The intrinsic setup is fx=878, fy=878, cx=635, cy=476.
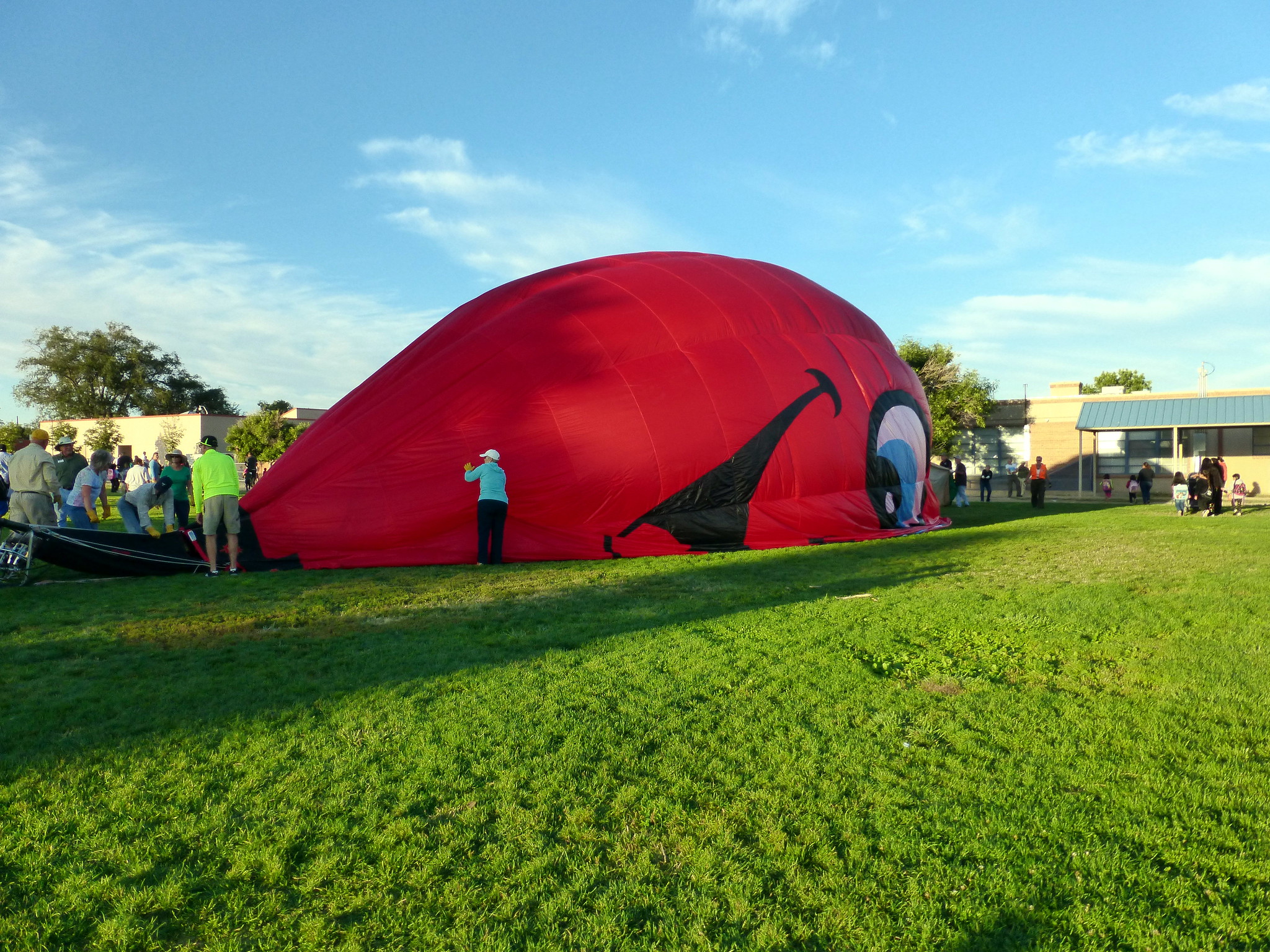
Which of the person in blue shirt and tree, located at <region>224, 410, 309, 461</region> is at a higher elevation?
tree, located at <region>224, 410, 309, 461</region>

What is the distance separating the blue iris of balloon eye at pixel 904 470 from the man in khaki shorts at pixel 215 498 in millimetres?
9468

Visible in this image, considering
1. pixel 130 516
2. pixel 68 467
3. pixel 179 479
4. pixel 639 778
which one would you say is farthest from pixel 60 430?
pixel 639 778

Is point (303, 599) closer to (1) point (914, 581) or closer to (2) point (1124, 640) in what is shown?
(1) point (914, 581)

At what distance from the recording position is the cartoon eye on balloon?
Result: 1388cm

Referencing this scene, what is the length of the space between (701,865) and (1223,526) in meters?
16.4

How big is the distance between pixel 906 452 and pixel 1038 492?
10904 mm

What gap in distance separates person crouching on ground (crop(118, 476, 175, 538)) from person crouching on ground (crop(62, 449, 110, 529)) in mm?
393

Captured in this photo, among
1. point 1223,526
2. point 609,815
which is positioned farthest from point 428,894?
point 1223,526

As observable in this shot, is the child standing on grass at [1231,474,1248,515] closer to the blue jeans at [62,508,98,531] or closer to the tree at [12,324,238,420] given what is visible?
the blue jeans at [62,508,98,531]

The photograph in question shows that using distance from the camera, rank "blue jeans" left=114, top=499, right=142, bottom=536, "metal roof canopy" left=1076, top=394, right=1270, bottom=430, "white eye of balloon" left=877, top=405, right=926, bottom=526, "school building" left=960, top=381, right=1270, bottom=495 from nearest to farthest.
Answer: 1. "blue jeans" left=114, top=499, right=142, bottom=536
2. "white eye of balloon" left=877, top=405, right=926, bottom=526
3. "metal roof canopy" left=1076, top=394, right=1270, bottom=430
4. "school building" left=960, top=381, right=1270, bottom=495

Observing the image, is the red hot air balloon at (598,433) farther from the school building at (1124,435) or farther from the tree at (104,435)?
the tree at (104,435)

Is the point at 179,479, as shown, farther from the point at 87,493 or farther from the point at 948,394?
the point at 948,394

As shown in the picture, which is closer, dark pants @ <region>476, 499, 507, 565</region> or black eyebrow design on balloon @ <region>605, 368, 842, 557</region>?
dark pants @ <region>476, 499, 507, 565</region>

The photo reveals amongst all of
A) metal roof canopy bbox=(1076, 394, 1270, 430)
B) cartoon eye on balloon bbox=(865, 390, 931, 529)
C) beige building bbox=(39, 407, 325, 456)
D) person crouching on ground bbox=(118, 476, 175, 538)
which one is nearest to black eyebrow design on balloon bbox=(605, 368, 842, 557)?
cartoon eye on balloon bbox=(865, 390, 931, 529)
